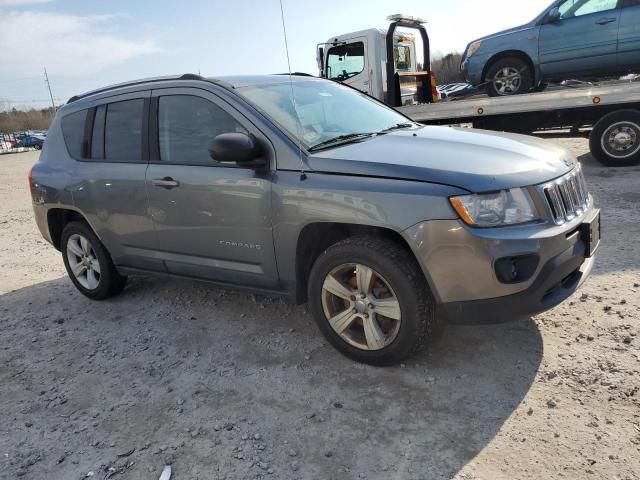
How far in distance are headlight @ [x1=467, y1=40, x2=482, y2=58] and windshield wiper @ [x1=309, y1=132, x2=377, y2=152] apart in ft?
20.3

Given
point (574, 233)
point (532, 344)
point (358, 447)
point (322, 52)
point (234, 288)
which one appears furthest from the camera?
point (322, 52)

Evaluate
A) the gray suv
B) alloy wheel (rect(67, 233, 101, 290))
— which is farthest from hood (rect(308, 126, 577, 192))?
alloy wheel (rect(67, 233, 101, 290))

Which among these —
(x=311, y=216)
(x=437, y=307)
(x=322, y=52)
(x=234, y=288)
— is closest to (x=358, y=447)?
(x=437, y=307)

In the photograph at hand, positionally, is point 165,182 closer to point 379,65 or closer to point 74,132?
point 74,132

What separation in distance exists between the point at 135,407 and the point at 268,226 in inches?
52.1

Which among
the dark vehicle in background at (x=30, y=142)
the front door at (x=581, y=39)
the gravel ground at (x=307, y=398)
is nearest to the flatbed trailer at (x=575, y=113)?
the front door at (x=581, y=39)

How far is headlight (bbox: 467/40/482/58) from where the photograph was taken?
8.65 meters

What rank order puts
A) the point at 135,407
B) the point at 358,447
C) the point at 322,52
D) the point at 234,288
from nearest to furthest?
the point at 358,447
the point at 135,407
the point at 234,288
the point at 322,52

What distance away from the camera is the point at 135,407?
9.66 feet

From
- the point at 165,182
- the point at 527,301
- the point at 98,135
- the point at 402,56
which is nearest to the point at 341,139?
the point at 165,182

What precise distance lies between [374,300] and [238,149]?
3.94 feet

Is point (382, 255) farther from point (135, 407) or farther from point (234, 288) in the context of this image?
point (135, 407)

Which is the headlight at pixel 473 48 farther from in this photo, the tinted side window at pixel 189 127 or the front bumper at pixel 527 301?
the front bumper at pixel 527 301

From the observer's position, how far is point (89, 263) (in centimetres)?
460
